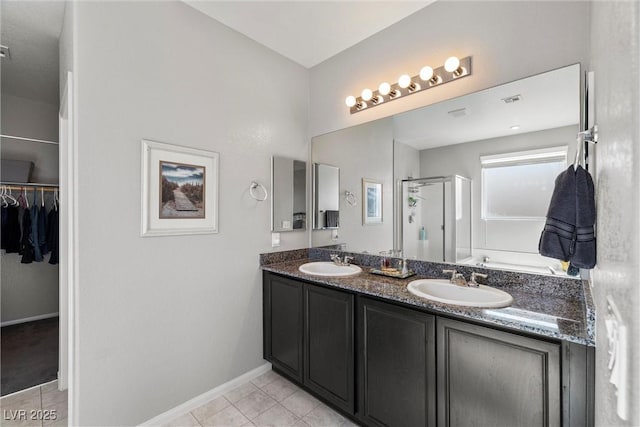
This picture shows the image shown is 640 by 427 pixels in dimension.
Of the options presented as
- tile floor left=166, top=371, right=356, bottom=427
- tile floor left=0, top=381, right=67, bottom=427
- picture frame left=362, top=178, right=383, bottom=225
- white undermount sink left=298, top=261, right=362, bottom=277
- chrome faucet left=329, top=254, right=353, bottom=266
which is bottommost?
tile floor left=166, top=371, right=356, bottom=427

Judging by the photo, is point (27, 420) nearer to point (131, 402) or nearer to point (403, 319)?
point (131, 402)

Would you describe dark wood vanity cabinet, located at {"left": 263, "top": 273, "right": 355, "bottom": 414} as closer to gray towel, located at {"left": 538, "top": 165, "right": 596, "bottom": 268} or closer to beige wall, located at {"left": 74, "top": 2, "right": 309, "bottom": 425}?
beige wall, located at {"left": 74, "top": 2, "right": 309, "bottom": 425}

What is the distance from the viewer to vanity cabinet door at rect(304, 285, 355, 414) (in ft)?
5.65

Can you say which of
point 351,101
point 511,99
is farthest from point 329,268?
point 511,99

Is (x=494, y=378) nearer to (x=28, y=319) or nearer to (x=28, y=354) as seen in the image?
(x=28, y=354)

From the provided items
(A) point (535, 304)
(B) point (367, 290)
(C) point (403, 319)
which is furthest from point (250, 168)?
(A) point (535, 304)

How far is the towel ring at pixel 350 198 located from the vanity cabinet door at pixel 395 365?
3.24 ft

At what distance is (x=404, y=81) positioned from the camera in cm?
199

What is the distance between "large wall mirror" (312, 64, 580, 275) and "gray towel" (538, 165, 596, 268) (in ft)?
1.51

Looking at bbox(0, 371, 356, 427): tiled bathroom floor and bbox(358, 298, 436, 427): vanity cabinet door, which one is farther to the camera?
bbox(0, 371, 356, 427): tiled bathroom floor

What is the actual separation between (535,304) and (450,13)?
1816mm

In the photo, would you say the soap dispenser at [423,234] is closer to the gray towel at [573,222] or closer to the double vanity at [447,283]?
the double vanity at [447,283]

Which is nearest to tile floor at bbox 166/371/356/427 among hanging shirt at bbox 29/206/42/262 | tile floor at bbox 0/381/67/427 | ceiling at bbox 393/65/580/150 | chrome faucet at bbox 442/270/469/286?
Result: tile floor at bbox 0/381/67/427

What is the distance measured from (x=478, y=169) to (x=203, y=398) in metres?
2.42
